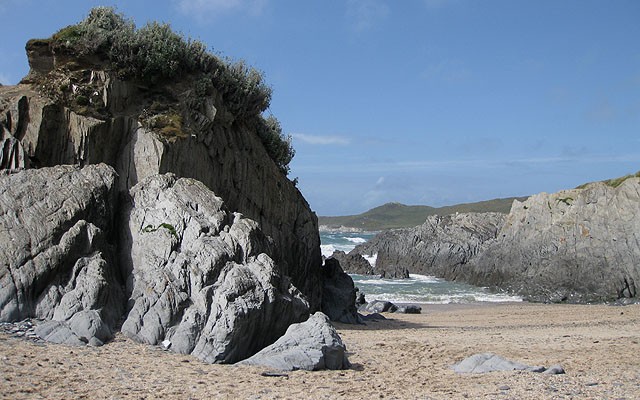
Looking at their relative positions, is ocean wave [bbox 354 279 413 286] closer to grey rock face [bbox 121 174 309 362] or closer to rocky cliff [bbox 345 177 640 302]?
rocky cliff [bbox 345 177 640 302]

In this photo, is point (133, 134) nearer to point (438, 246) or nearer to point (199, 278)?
point (199, 278)

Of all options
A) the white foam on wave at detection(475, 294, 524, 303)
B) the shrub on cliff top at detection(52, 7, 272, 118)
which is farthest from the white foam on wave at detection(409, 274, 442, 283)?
the shrub on cliff top at detection(52, 7, 272, 118)

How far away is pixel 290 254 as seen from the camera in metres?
21.8

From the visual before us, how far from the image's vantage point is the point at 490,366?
1098cm

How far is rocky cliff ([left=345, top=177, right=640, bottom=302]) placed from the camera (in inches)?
1455

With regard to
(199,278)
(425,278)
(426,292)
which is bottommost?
(426,292)

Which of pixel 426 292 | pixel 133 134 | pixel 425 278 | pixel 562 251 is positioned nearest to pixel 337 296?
pixel 133 134

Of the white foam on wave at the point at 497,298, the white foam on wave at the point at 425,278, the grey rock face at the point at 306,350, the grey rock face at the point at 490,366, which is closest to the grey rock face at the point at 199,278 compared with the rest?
the grey rock face at the point at 306,350

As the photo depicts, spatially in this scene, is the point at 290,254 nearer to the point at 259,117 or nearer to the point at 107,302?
the point at 259,117

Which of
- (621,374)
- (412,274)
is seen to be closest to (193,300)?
(621,374)

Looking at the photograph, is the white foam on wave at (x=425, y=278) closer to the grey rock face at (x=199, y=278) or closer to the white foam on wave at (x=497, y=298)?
the white foam on wave at (x=497, y=298)

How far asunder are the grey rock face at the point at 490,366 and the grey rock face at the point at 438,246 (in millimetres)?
41105

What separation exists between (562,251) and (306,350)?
3495 cm

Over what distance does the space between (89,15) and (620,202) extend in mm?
34405
